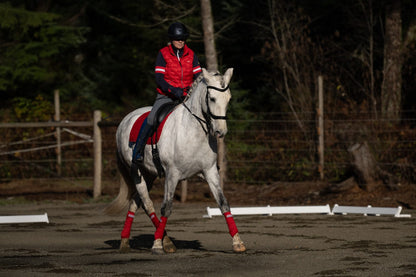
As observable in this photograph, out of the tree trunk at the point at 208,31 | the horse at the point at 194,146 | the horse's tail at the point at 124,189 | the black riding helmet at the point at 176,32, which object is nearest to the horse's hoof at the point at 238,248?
the horse at the point at 194,146

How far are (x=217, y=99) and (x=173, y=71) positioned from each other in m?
1.27

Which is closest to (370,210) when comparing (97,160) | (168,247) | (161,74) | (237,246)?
(237,246)

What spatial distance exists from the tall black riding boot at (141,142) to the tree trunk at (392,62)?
36.7 feet

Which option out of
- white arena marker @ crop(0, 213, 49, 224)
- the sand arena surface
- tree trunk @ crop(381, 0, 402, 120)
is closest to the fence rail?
tree trunk @ crop(381, 0, 402, 120)

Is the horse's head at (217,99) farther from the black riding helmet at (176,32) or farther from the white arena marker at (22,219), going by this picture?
the white arena marker at (22,219)

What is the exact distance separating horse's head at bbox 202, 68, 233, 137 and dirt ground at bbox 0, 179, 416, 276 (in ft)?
5.35

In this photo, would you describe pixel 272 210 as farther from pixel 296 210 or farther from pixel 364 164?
pixel 364 164

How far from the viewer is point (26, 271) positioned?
8055mm

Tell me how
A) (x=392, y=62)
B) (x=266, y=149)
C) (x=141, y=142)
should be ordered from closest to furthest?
(x=141, y=142)
(x=266, y=149)
(x=392, y=62)

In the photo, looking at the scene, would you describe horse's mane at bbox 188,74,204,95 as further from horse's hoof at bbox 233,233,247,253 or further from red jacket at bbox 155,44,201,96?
horse's hoof at bbox 233,233,247,253

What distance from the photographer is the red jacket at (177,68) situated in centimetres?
986

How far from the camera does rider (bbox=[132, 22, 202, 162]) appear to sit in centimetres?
981

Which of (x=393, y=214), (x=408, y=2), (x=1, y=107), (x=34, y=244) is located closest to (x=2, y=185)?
(x=1, y=107)

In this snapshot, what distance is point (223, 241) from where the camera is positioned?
10578 mm
